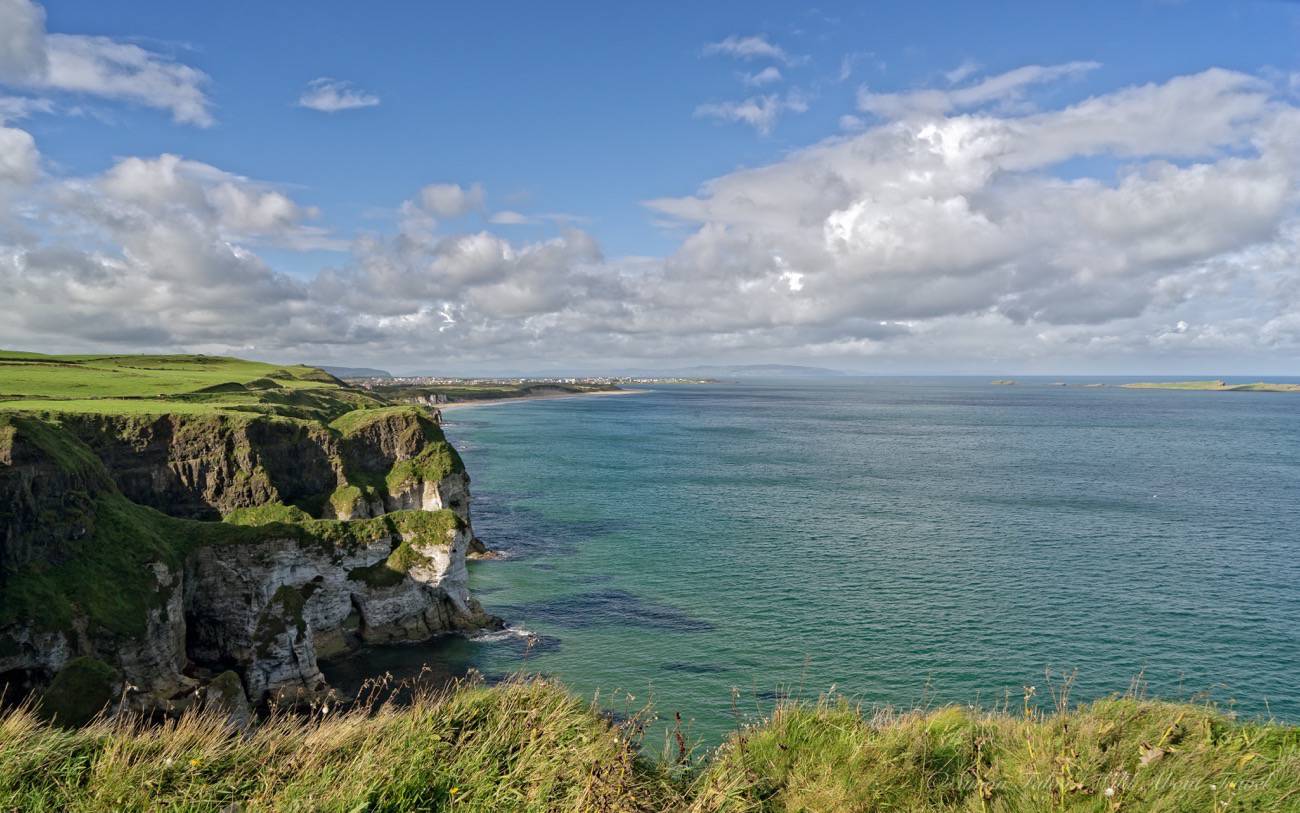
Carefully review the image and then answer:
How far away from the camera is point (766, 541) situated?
2281 inches

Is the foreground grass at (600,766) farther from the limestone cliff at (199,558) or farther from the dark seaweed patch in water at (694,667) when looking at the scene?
the dark seaweed patch in water at (694,667)

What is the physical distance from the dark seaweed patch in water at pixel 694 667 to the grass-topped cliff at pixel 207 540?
39.7ft

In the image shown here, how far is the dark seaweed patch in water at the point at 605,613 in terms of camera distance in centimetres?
3984

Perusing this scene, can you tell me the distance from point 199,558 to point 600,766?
94.6ft

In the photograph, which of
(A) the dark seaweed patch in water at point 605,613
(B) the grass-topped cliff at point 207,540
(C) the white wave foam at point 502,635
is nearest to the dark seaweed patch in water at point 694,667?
(A) the dark seaweed patch in water at point 605,613

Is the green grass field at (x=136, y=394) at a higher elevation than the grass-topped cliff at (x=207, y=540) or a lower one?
higher

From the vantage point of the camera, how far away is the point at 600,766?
8562 mm

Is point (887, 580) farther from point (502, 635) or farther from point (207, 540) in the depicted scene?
point (207, 540)

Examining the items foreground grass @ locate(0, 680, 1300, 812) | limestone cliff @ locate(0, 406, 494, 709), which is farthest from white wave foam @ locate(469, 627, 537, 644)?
foreground grass @ locate(0, 680, 1300, 812)

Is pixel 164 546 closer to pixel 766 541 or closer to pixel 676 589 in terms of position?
pixel 676 589

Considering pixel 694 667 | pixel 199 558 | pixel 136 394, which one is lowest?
pixel 694 667

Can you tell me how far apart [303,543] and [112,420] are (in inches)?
682

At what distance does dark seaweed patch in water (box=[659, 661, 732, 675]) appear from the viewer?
3325 cm

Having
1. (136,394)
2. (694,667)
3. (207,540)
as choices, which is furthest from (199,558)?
(136,394)
